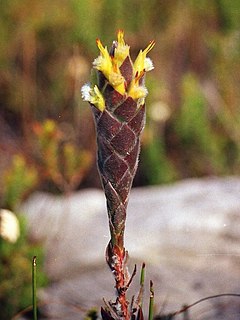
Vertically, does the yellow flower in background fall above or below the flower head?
above

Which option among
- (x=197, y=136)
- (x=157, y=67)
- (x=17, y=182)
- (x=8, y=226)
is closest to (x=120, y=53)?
(x=8, y=226)

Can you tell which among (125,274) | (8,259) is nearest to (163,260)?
(8,259)

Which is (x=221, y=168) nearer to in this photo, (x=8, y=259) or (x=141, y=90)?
(x=8, y=259)

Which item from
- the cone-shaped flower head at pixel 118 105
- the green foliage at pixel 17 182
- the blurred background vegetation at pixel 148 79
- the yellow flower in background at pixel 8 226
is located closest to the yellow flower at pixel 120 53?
the cone-shaped flower head at pixel 118 105

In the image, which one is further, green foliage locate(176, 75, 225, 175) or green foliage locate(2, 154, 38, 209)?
green foliage locate(176, 75, 225, 175)

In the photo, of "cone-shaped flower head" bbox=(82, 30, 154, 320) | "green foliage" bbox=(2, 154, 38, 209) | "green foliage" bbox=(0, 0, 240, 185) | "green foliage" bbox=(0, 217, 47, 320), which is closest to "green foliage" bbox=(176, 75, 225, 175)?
"green foliage" bbox=(0, 0, 240, 185)

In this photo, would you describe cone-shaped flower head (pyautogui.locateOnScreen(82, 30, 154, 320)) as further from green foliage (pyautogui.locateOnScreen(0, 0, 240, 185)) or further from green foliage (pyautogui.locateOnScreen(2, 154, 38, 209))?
green foliage (pyautogui.locateOnScreen(0, 0, 240, 185))
